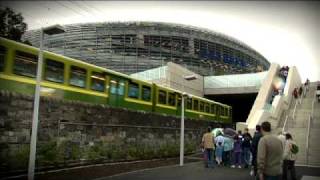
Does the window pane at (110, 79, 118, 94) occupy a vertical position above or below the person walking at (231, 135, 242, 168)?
above

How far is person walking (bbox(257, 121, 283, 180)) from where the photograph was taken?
7.21 metres

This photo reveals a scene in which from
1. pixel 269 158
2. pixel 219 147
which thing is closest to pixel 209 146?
pixel 219 147

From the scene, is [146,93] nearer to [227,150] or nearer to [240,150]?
[227,150]

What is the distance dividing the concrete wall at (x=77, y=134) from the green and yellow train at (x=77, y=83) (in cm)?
54

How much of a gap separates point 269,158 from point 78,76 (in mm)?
12436

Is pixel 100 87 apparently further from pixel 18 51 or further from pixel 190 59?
pixel 190 59

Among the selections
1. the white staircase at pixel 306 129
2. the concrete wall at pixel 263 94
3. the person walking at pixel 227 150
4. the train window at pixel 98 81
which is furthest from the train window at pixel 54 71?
the concrete wall at pixel 263 94

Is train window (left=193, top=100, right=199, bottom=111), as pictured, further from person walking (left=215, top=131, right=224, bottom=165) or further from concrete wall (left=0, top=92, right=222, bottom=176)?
person walking (left=215, top=131, right=224, bottom=165)

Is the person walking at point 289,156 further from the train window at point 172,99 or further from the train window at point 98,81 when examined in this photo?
the train window at point 172,99

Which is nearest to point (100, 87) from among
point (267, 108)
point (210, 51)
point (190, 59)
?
point (267, 108)

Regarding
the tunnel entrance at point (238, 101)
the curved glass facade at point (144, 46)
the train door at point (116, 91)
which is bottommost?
the train door at point (116, 91)

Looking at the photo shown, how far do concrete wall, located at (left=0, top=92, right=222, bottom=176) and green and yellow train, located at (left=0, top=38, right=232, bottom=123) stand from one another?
1.79 feet

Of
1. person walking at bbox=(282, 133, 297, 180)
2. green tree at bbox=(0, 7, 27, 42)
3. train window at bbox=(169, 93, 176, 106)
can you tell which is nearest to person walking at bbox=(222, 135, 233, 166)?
person walking at bbox=(282, 133, 297, 180)

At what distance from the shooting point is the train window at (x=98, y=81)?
19266 millimetres
